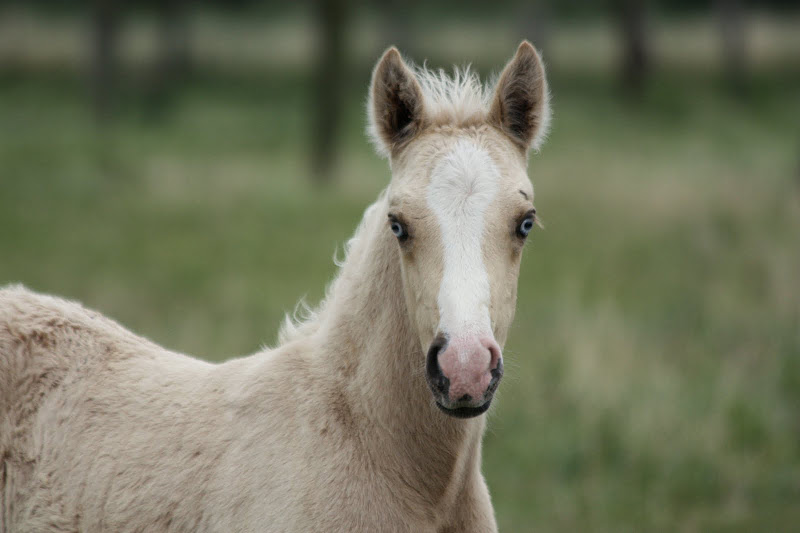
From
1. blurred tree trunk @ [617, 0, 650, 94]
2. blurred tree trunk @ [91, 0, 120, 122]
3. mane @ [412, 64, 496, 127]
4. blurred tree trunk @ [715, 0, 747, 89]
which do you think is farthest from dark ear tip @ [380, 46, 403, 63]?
blurred tree trunk @ [715, 0, 747, 89]

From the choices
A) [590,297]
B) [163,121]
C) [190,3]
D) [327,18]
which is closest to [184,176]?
[327,18]

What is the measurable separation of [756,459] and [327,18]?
1273 cm

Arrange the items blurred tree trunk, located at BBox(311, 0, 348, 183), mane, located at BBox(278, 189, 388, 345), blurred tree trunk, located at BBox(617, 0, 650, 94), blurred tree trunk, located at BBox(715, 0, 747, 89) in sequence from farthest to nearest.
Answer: blurred tree trunk, located at BBox(715, 0, 747, 89) < blurred tree trunk, located at BBox(617, 0, 650, 94) < blurred tree trunk, located at BBox(311, 0, 348, 183) < mane, located at BBox(278, 189, 388, 345)

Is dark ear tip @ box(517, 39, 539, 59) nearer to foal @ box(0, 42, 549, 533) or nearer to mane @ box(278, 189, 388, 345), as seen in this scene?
foal @ box(0, 42, 549, 533)

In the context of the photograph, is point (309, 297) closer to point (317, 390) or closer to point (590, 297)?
point (590, 297)

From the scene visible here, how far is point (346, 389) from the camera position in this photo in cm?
355

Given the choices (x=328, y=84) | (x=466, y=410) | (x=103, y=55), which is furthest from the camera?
(x=103, y=55)

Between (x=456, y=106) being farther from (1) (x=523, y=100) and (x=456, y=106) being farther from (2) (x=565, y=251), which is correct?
(2) (x=565, y=251)

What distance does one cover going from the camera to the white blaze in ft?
9.79

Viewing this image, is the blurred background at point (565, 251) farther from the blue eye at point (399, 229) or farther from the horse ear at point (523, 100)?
the blue eye at point (399, 229)

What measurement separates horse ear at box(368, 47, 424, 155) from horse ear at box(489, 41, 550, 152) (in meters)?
0.33

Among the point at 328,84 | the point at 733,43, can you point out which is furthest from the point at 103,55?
the point at 733,43

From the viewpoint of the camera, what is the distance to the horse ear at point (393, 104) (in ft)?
11.7

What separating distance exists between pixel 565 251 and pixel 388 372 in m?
8.37
